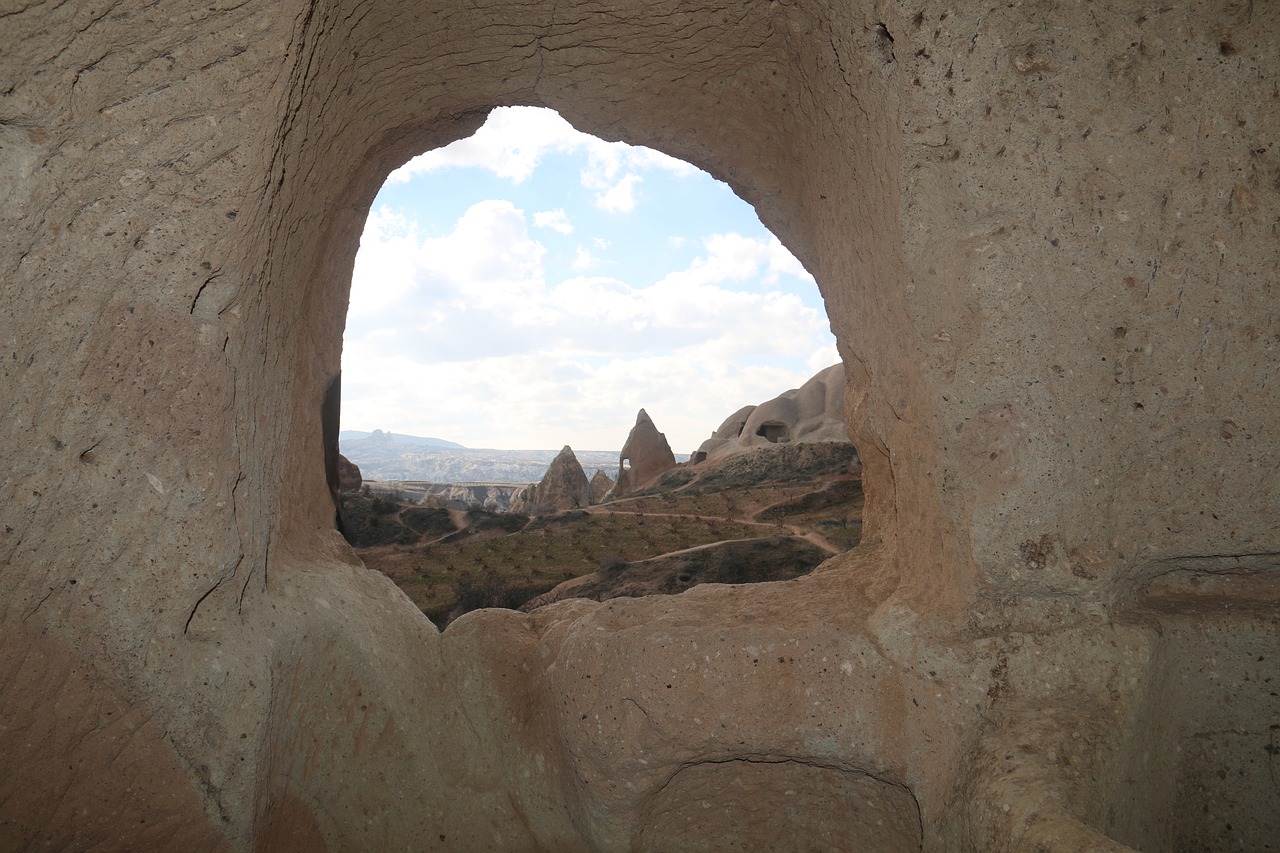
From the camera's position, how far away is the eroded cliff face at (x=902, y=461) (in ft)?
7.79

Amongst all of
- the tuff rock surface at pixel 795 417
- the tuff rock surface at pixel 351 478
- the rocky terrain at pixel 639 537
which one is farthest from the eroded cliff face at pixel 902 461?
the tuff rock surface at pixel 795 417

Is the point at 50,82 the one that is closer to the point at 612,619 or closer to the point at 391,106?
the point at 391,106

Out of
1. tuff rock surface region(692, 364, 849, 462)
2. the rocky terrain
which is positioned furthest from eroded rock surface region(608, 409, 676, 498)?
the rocky terrain

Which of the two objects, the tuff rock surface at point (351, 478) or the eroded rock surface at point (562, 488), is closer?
the tuff rock surface at point (351, 478)

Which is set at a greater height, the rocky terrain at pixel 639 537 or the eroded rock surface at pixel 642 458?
the eroded rock surface at pixel 642 458

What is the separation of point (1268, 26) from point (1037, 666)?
2287mm

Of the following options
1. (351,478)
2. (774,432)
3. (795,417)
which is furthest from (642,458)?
(351,478)

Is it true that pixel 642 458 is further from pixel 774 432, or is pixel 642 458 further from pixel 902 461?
pixel 902 461

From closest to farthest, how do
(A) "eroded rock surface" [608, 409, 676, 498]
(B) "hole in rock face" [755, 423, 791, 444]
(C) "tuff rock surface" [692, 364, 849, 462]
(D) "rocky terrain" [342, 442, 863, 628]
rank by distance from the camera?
(D) "rocky terrain" [342, 442, 863, 628]
(C) "tuff rock surface" [692, 364, 849, 462]
(B) "hole in rock face" [755, 423, 791, 444]
(A) "eroded rock surface" [608, 409, 676, 498]

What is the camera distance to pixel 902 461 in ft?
Result: 9.83

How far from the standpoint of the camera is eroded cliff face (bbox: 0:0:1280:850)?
7.79ft

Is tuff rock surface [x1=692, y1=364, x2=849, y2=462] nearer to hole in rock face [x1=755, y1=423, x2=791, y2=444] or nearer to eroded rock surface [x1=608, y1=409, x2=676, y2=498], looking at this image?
hole in rock face [x1=755, y1=423, x2=791, y2=444]

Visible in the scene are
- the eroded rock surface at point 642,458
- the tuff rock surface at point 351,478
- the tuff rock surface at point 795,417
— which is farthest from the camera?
the eroded rock surface at point 642,458

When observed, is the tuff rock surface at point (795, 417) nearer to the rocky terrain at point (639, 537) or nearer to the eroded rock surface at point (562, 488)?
the rocky terrain at point (639, 537)
